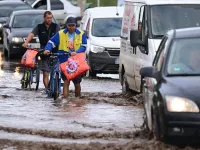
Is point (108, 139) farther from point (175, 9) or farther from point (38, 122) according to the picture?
point (175, 9)

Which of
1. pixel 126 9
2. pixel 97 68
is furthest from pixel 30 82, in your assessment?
pixel 97 68

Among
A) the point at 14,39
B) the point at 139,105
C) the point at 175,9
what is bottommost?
the point at 14,39

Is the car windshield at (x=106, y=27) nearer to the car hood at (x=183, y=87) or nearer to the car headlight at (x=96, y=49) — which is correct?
the car headlight at (x=96, y=49)

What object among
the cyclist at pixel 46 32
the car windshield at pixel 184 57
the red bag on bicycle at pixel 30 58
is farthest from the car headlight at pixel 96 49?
the car windshield at pixel 184 57

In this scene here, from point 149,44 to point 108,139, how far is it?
17.4ft

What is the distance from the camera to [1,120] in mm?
13375

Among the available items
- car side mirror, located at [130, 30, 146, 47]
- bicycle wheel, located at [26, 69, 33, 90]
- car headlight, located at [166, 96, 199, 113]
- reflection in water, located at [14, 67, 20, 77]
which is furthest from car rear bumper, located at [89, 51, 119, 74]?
car headlight, located at [166, 96, 199, 113]

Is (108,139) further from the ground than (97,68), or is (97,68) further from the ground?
(108,139)

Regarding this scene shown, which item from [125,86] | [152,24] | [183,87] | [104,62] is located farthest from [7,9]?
[183,87]

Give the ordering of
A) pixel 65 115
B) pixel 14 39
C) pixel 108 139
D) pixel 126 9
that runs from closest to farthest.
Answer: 1. pixel 108 139
2. pixel 65 115
3. pixel 126 9
4. pixel 14 39

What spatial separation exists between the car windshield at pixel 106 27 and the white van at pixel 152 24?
6980 millimetres

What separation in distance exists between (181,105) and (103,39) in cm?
1482

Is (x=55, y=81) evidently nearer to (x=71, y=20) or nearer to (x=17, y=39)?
(x=71, y=20)

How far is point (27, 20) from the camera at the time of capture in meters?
31.5
